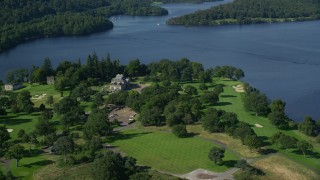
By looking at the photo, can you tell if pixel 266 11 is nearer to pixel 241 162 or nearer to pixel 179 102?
pixel 179 102

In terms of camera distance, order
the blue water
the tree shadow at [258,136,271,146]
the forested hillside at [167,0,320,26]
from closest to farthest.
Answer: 1. the tree shadow at [258,136,271,146]
2. the blue water
3. the forested hillside at [167,0,320,26]

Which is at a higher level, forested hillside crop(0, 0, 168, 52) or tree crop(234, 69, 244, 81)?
forested hillside crop(0, 0, 168, 52)

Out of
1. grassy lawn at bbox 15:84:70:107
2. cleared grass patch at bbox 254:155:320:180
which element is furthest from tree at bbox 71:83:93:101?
cleared grass patch at bbox 254:155:320:180

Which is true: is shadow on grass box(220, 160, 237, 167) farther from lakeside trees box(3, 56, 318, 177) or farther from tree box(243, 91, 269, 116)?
tree box(243, 91, 269, 116)

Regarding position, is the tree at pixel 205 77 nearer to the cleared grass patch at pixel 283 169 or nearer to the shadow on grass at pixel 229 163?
the cleared grass patch at pixel 283 169

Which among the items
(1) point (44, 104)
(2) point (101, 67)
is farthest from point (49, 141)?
(2) point (101, 67)

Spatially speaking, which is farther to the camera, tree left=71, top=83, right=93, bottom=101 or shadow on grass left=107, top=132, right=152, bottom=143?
tree left=71, top=83, right=93, bottom=101

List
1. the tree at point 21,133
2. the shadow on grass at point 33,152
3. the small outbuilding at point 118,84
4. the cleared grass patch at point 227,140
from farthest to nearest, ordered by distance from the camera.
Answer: the small outbuilding at point 118,84
the tree at point 21,133
the cleared grass patch at point 227,140
the shadow on grass at point 33,152

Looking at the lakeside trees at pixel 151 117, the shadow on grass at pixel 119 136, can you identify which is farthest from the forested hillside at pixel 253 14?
the shadow on grass at pixel 119 136
